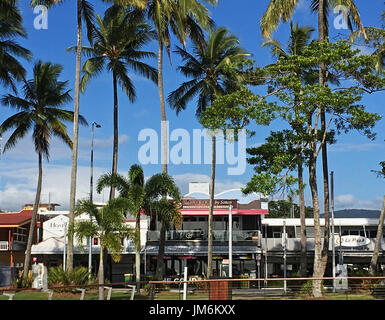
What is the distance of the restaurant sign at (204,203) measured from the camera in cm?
4325

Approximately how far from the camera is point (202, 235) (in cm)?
4219

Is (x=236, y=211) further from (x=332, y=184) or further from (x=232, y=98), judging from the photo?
(x=232, y=98)

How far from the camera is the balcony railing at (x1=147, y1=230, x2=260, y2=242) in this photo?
4075cm

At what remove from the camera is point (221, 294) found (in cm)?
1691

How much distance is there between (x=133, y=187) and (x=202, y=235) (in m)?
14.1

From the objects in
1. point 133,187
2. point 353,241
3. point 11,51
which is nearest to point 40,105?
point 11,51

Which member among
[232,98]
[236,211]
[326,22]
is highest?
[326,22]

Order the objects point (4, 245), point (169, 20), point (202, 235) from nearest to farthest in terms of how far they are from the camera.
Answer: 1. point (169, 20)
2. point (202, 235)
3. point (4, 245)

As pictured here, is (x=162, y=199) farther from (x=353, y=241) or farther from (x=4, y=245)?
(x=4, y=245)

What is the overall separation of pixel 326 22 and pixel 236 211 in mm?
17164

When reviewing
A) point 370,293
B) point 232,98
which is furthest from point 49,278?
point 370,293

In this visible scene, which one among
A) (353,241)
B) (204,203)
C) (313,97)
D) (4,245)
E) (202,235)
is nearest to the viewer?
(313,97)

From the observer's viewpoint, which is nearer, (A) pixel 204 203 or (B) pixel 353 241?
(B) pixel 353 241
